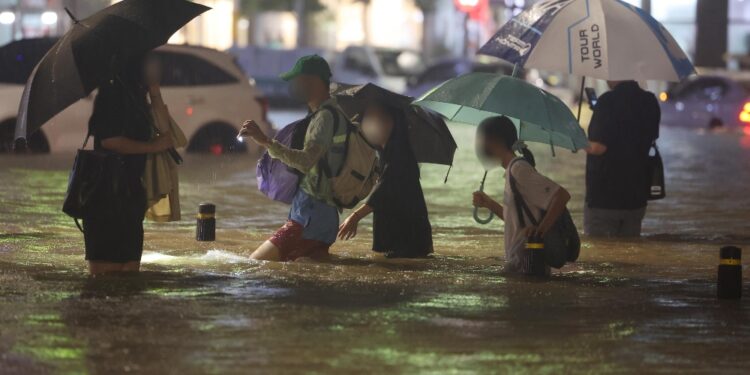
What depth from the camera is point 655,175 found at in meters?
13.8

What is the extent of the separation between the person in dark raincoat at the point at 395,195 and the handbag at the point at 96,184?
228 centimetres

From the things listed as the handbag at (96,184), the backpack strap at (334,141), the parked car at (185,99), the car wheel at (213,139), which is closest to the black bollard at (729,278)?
the backpack strap at (334,141)

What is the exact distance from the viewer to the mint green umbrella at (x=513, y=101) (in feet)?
34.5

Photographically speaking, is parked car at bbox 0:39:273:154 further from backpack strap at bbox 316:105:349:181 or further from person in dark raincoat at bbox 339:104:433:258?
backpack strap at bbox 316:105:349:181

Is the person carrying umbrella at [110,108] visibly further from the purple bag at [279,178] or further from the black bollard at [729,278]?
the black bollard at [729,278]

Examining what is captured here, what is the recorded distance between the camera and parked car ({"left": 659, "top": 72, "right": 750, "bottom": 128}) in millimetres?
33406

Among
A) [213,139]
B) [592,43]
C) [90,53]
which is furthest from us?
[213,139]

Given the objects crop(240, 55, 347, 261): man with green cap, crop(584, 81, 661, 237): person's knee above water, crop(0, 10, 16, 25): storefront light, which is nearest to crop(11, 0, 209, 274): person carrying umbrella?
crop(240, 55, 347, 261): man with green cap

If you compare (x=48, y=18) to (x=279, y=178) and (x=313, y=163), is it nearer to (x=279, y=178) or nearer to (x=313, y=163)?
(x=279, y=178)

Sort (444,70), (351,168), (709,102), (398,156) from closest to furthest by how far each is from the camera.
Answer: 1. (351,168)
2. (398,156)
3. (709,102)
4. (444,70)

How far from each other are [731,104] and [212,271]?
80.4 feet

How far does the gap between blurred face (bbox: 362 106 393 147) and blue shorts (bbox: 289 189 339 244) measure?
24.8 inches

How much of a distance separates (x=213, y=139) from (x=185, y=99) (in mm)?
958

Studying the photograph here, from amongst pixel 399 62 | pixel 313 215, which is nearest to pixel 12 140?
pixel 313 215
